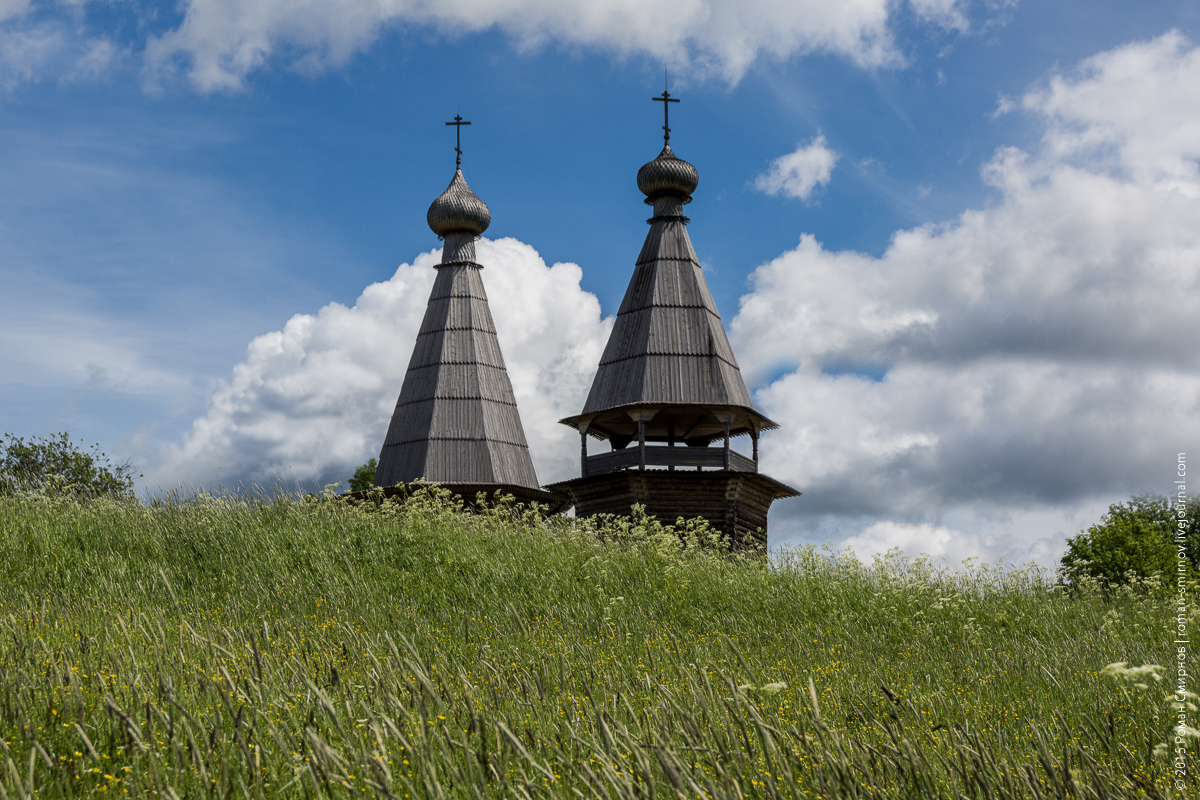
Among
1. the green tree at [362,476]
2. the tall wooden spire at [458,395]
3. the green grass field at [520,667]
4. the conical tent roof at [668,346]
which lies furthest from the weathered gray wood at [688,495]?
the green tree at [362,476]

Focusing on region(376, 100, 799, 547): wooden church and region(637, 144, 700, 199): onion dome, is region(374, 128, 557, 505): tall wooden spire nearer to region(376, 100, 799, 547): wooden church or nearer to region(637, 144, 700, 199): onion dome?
region(376, 100, 799, 547): wooden church

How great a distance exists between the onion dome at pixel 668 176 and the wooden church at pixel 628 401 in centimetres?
4

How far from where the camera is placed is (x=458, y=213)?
26.6 metres

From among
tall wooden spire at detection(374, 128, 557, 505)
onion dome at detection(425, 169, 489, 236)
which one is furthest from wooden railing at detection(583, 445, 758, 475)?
onion dome at detection(425, 169, 489, 236)

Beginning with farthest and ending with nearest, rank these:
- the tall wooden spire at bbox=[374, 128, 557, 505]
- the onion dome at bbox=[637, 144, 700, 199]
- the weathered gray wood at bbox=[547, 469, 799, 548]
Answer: the tall wooden spire at bbox=[374, 128, 557, 505], the onion dome at bbox=[637, 144, 700, 199], the weathered gray wood at bbox=[547, 469, 799, 548]

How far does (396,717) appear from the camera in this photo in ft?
12.9

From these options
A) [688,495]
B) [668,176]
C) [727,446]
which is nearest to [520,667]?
[688,495]

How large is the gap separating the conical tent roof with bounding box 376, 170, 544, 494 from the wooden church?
0.04m

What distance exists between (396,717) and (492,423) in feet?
68.4

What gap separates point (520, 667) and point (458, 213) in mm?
21838

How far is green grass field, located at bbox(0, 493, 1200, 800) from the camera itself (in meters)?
3.22


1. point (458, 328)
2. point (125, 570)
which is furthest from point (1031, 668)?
point (458, 328)

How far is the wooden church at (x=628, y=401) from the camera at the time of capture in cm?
2098

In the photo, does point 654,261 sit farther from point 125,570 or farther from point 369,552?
point 125,570
